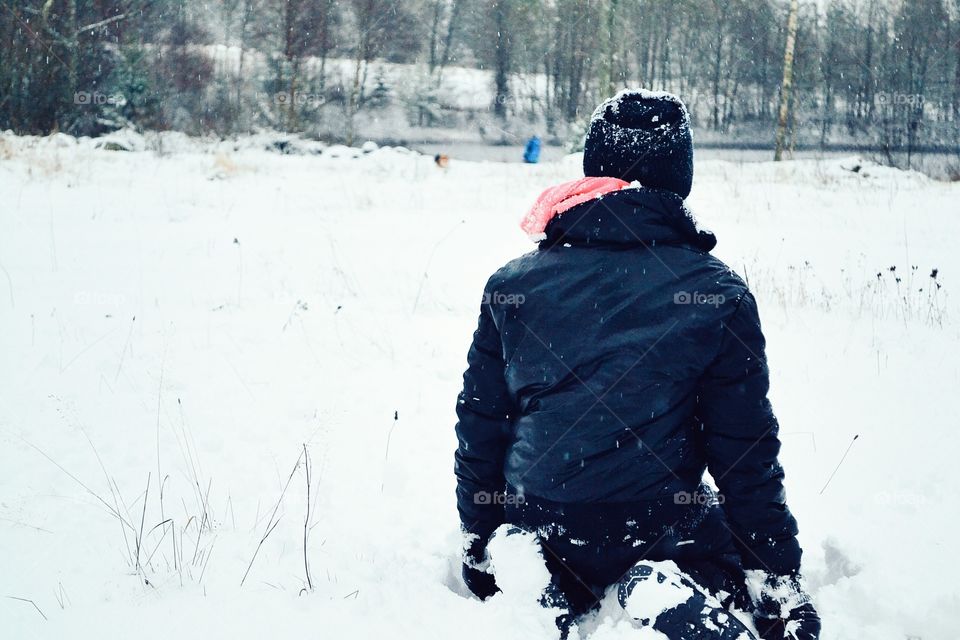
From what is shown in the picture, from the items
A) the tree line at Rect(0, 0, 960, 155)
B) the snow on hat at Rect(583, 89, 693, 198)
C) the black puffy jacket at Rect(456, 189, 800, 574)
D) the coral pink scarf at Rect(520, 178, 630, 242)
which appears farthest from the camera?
the tree line at Rect(0, 0, 960, 155)

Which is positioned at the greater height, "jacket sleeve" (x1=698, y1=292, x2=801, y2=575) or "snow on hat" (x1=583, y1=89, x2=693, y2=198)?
"snow on hat" (x1=583, y1=89, x2=693, y2=198)

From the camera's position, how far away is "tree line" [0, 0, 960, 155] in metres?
23.8

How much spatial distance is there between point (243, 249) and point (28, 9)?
59.0 ft

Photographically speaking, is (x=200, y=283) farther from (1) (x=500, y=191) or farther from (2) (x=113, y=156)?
(2) (x=113, y=156)

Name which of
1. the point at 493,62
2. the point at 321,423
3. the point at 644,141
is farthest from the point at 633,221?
the point at 493,62

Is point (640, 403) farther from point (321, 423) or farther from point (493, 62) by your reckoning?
point (493, 62)

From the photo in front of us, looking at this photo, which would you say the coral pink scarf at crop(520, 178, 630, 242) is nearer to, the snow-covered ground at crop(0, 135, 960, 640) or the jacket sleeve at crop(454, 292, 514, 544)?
the jacket sleeve at crop(454, 292, 514, 544)

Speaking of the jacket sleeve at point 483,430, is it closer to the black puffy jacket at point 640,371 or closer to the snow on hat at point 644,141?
the black puffy jacket at point 640,371

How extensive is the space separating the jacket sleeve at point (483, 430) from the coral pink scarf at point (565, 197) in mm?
247

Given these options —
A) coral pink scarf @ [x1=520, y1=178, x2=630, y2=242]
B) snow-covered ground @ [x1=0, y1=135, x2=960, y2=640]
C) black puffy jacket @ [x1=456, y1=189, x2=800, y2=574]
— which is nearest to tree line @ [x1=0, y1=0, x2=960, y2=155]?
snow-covered ground @ [x1=0, y1=135, x2=960, y2=640]

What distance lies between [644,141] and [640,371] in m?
0.62

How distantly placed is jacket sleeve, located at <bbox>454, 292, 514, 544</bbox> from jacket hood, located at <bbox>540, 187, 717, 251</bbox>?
12.9 inches

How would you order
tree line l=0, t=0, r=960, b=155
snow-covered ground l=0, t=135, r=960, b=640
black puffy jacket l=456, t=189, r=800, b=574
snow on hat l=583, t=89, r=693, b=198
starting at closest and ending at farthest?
black puffy jacket l=456, t=189, r=800, b=574 → snow on hat l=583, t=89, r=693, b=198 → snow-covered ground l=0, t=135, r=960, b=640 → tree line l=0, t=0, r=960, b=155

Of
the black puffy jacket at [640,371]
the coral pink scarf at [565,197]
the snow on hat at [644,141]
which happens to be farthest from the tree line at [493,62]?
the black puffy jacket at [640,371]
